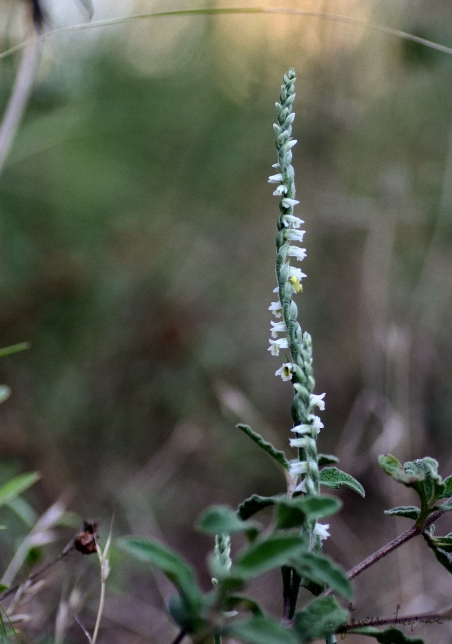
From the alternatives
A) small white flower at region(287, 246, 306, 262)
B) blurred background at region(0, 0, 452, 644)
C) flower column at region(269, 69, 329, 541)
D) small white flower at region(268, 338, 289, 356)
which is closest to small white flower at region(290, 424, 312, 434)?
flower column at region(269, 69, 329, 541)

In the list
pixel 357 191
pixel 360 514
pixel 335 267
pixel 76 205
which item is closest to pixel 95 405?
pixel 76 205

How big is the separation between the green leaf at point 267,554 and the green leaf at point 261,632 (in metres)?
0.03

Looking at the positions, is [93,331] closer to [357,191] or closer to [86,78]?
[86,78]

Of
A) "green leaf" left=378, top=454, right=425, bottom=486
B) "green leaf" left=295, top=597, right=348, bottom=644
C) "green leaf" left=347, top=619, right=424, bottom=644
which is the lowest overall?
"green leaf" left=347, top=619, right=424, bottom=644

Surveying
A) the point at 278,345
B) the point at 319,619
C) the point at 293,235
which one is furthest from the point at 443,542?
the point at 293,235

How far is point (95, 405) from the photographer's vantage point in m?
3.34

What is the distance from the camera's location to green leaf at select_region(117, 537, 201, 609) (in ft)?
1.55

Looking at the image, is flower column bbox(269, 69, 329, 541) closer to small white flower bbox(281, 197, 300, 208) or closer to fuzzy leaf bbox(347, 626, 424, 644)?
small white flower bbox(281, 197, 300, 208)

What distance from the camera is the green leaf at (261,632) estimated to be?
0.43 metres

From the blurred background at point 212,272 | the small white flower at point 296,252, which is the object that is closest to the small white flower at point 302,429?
the small white flower at point 296,252

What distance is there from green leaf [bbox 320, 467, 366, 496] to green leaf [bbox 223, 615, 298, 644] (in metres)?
0.26

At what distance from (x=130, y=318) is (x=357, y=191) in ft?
7.44

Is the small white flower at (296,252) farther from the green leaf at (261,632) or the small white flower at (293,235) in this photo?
the green leaf at (261,632)

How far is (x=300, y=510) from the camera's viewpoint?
0.48 meters
